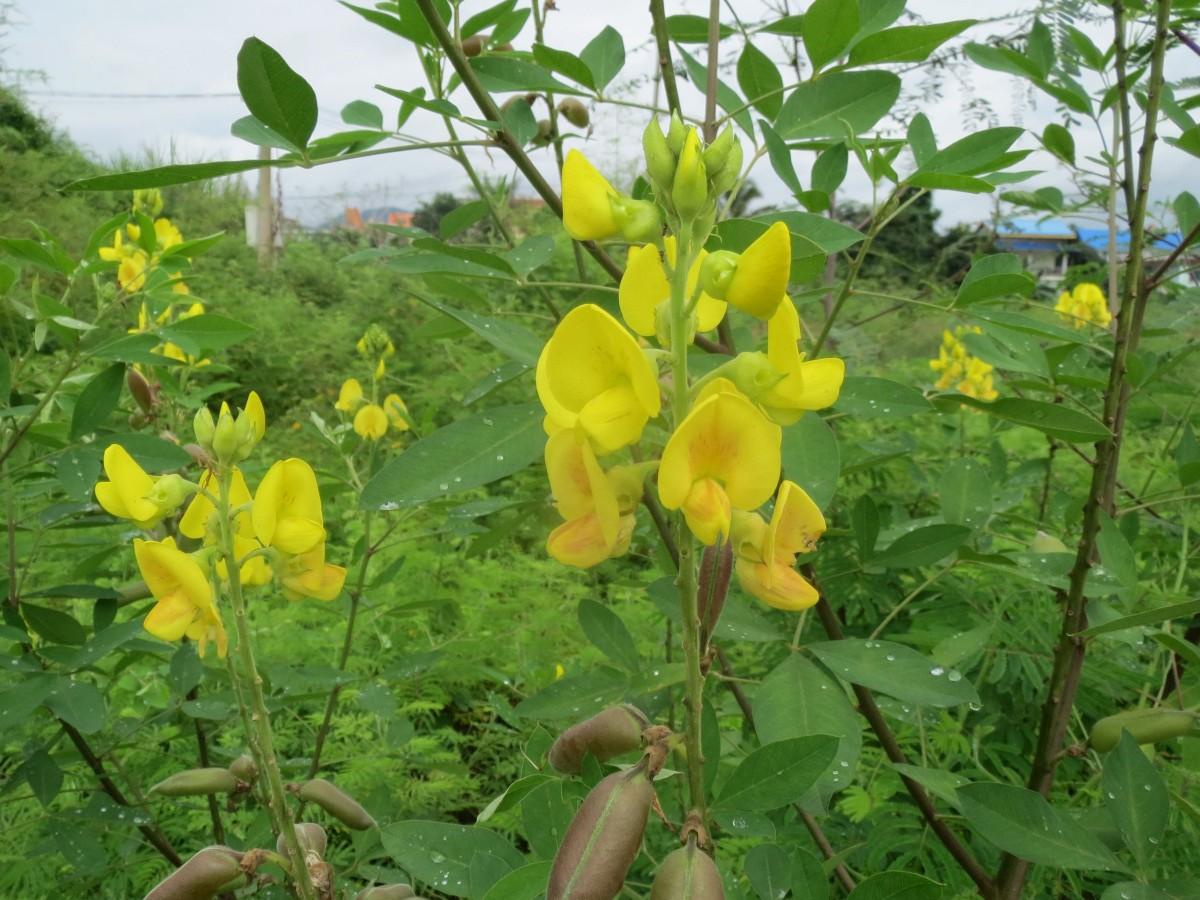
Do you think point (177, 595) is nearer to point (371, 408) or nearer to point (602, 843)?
point (602, 843)

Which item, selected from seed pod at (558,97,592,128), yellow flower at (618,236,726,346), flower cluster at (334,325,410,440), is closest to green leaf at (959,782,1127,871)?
yellow flower at (618,236,726,346)

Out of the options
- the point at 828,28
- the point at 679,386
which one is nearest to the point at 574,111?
the point at 828,28

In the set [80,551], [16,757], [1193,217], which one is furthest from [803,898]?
[80,551]

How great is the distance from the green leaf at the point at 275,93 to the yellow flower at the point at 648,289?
0.32 meters

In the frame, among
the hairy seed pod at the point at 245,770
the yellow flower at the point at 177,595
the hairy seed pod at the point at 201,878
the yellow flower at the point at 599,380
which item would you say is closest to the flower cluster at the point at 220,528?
the yellow flower at the point at 177,595

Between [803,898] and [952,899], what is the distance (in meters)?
0.45

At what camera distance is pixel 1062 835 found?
0.76 meters

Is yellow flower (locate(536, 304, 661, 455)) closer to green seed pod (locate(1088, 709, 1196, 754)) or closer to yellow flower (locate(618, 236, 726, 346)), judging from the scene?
yellow flower (locate(618, 236, 726, 346))

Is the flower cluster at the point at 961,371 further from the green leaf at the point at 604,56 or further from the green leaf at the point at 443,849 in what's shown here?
the green leaf at the point at 443,849

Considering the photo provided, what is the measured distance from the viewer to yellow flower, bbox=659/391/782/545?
585 millimetres

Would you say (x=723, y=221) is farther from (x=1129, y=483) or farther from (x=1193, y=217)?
(x=1129, y=483)

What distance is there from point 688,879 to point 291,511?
0.58 metres

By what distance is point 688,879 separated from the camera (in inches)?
21.2

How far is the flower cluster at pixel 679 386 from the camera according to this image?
586mm
